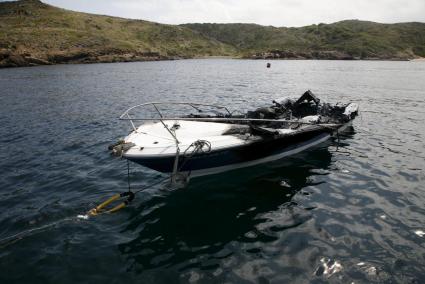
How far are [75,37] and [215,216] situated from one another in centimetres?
13064

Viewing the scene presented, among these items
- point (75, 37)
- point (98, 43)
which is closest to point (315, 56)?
point (98, 43)

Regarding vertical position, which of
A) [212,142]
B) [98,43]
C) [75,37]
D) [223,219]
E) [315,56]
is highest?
[75,37]

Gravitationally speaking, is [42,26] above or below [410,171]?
above

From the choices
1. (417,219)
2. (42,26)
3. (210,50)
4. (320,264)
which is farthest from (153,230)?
(210,50)

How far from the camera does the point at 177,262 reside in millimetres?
8250

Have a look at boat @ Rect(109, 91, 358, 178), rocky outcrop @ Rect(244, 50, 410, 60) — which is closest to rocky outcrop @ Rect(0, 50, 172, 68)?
rocky outcrop @ Rect(244, 50, 410, 60)

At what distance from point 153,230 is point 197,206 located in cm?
195

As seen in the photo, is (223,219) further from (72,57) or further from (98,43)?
(98,43)

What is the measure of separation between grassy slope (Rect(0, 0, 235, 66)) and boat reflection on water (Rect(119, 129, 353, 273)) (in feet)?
332

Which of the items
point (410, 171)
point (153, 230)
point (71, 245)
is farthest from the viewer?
point (410, 171)

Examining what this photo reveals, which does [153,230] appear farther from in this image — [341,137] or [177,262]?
[341,137]

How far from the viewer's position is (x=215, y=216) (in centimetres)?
1047

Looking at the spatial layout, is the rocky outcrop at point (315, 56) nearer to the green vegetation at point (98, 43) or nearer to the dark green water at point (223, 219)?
the green vegetation at point (98, 43)

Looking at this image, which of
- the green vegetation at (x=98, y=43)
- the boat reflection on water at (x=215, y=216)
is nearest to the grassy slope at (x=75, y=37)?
the green vegetation at (x=98, y=43)
